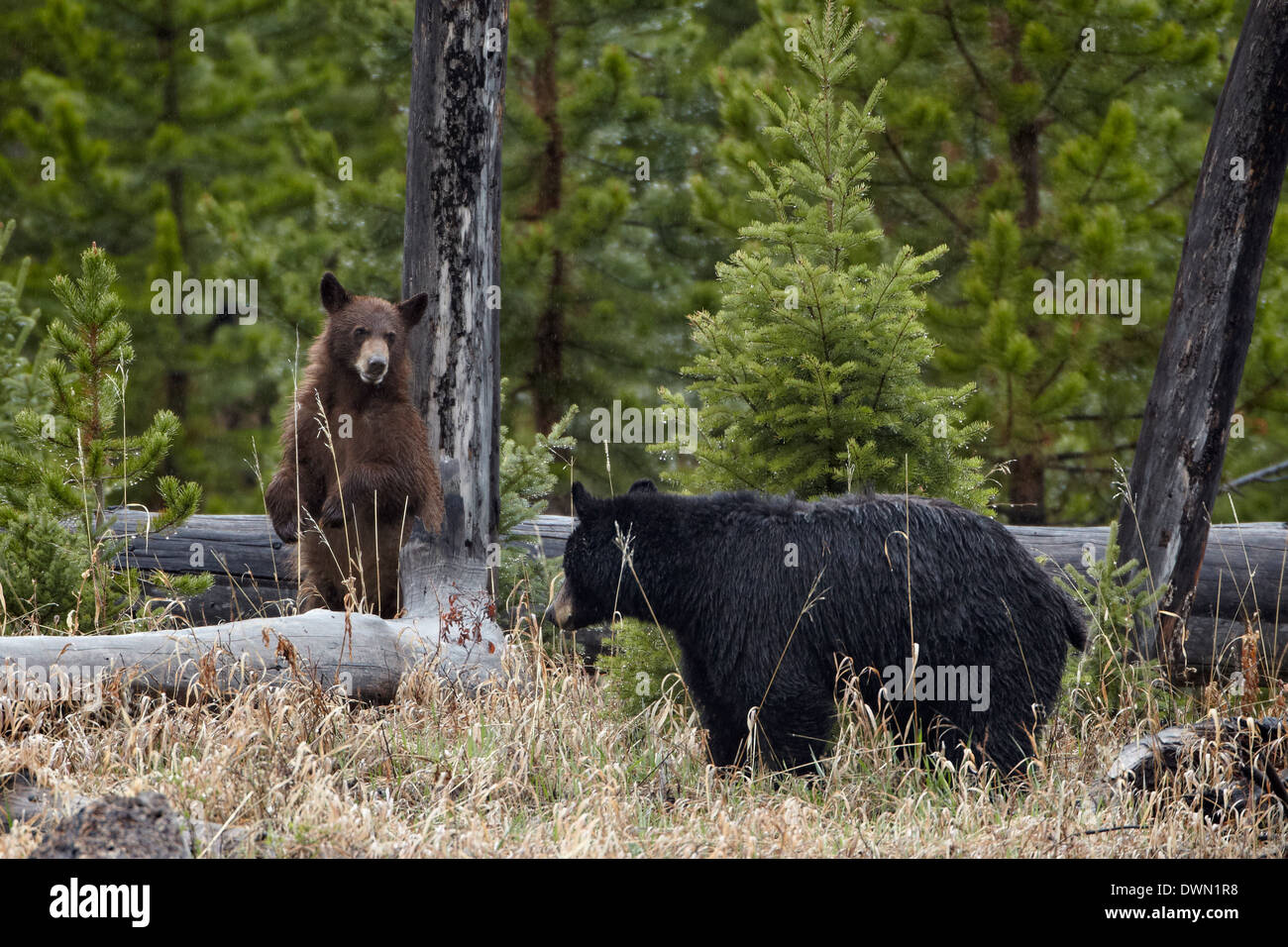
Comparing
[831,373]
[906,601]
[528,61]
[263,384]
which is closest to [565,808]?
[906,601]

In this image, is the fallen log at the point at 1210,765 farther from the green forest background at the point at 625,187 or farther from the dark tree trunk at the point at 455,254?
the green forest background at the point at 625,187

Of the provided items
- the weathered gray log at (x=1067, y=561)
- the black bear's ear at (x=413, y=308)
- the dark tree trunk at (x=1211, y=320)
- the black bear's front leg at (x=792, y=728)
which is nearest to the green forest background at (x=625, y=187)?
the weathered gray log at (x=1067, y=561)

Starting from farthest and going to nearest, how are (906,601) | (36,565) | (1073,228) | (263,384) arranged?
(263,384) < (1073,228) < (36,565) < (906,601)

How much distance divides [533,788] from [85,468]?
2914 mm

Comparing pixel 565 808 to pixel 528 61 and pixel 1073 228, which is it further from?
pixel 528 61

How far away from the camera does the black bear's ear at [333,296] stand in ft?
18.5

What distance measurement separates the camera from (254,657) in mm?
4836

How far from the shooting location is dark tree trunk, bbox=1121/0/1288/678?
244 inches

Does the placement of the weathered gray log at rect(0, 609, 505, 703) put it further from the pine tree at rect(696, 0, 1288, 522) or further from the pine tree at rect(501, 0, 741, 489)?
the pine tree at rect(501, 0, 741, 489)

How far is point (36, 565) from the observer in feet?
18.3

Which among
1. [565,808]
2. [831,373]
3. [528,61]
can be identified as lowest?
[565,808]

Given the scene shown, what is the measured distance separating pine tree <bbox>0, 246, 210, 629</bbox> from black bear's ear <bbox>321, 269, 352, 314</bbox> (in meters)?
0.94

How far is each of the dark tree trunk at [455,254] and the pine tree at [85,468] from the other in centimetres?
122

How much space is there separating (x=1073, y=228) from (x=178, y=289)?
787 centimetres
